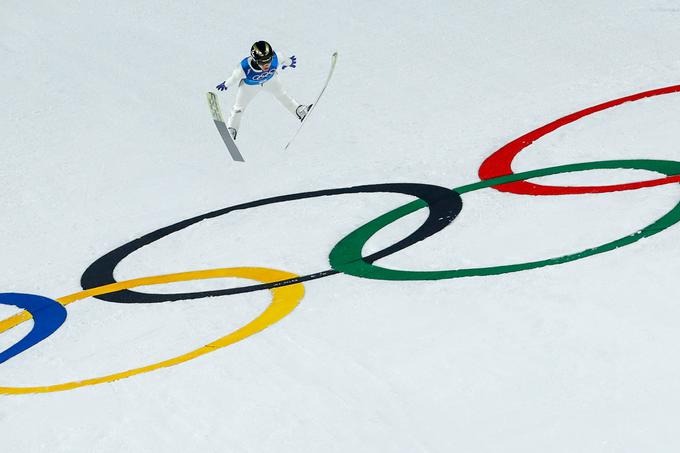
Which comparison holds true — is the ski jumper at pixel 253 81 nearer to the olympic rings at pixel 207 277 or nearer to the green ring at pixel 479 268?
the green ring at pixel 479 268

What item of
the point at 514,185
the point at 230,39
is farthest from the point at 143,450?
the point at 230,39

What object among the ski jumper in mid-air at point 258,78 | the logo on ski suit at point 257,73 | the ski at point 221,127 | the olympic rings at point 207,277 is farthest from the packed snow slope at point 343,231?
the logo on ski suit at point 257,73

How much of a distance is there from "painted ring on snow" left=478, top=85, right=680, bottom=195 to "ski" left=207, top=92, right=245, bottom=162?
235cm

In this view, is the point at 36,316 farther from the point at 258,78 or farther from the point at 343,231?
the point at 258,78

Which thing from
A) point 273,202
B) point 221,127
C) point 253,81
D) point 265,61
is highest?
point 265,61

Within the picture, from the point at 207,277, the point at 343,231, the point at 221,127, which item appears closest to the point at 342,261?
the point at 343,231

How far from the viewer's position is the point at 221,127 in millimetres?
8047

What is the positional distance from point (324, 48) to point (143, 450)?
7.26 metres

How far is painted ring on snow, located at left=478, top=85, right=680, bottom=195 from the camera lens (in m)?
6.32

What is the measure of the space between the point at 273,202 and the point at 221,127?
3.63 ft

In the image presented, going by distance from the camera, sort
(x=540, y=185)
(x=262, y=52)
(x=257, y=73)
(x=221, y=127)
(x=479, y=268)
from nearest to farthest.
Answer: (x=479, y=268)
(x=540, y=185)
(x=262, y=52)
(x=257, y=73)
(x=221, y=127)

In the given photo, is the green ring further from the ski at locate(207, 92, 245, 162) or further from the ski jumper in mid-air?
the ski at locate(207, 92, 245, 162)

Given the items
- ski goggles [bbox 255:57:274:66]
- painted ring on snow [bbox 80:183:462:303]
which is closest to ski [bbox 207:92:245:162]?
ski goggles [bbox 255:57:274:66]

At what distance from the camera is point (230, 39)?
1099cm
